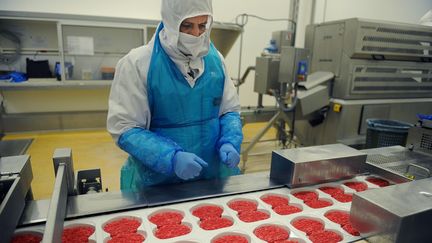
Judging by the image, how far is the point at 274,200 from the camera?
105 centimetres

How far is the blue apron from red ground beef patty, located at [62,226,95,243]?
1.24ft

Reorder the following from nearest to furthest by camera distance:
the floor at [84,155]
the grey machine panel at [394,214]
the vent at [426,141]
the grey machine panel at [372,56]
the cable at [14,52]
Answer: the grey machine panel at [394,214], the vent at [426,141], the floor at [84,155], the grey machine panel at [372,56], the cable at [14,52]

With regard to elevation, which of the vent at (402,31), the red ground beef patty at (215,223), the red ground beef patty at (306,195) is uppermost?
the vent at (402,31)

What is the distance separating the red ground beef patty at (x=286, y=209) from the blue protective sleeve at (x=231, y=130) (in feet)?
1.02

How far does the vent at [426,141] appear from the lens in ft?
4.48

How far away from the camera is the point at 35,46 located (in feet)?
12.1

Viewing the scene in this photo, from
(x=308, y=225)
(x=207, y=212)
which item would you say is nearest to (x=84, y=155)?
(x=207, y=212)

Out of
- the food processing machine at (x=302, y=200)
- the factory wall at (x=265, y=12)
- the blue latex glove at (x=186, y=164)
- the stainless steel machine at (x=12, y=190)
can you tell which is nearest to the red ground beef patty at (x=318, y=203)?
the food processing machine at (x=302, y=200)

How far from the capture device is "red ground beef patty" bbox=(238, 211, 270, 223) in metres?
0.93

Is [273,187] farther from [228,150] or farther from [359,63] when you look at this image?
[359,63]

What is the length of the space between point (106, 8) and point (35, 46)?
Answer: 1.04 metres

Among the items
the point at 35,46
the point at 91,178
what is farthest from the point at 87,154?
the point at 91,178

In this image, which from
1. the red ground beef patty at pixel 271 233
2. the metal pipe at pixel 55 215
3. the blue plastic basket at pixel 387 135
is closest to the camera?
the metal pipe at pixel 55 215

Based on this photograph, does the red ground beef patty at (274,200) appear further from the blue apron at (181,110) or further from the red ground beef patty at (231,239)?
the blue apron at (181,110)
